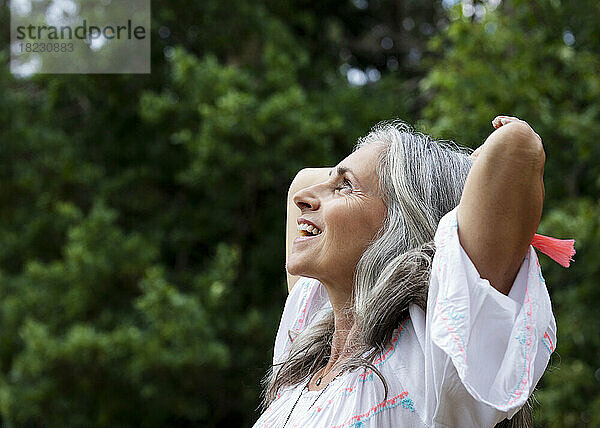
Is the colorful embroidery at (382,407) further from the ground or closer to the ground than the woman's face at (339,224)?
closer to the ground

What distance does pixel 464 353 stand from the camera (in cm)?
113

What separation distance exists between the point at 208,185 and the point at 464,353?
4883 millimetres

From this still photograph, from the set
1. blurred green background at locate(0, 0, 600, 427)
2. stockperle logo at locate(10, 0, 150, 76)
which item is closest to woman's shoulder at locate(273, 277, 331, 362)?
blurred green background at locate(0, 0, 600, 427)

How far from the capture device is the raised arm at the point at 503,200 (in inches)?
44.4

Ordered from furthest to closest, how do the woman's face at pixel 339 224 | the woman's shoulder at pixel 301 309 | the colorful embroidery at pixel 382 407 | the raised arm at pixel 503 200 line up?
1. the woman's shoulder at pixel 301 309
2. the woman's face at pixel 339 224
3. the colorful embroidery at pixel 382 407
4. the raised arm at pixel 503 200

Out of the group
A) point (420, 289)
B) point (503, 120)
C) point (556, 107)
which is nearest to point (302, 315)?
point (420, 289)

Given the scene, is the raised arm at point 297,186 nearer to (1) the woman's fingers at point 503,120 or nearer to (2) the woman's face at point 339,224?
(2) the woman's face at point 339,224

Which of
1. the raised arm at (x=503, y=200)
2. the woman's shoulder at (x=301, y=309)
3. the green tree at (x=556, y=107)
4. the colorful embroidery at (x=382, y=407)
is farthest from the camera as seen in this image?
the green tree at (x=556, y=107)

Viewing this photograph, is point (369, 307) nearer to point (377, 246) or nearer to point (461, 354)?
point (377, 246)

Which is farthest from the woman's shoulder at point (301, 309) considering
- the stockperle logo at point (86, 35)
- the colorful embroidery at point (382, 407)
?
the stockperle logo at point (86, 35)

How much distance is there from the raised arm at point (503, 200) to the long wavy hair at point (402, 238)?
164 millimetres

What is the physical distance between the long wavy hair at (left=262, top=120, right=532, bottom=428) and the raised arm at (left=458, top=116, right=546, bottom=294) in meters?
0.16

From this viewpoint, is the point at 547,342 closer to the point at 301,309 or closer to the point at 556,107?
the point at 301,309

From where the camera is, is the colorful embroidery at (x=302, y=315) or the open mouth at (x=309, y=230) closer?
the open mouth at (x=309, y=230)
